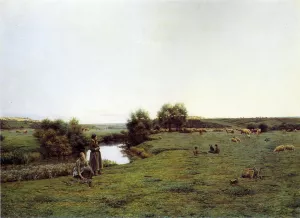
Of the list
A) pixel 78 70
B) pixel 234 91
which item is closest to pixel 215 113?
pixel 234 91

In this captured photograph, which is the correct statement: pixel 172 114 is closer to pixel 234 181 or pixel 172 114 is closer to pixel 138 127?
pixel 138 127

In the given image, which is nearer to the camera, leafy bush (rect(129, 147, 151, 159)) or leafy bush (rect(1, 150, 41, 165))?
leafy bush (rect(1, 150, 41, 165))

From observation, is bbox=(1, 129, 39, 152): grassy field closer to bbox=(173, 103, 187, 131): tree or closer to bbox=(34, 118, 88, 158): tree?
bbox=(34, 118, 88, 158): tree

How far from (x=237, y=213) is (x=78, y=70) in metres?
7.38

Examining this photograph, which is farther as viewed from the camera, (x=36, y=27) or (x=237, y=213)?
(x=36, y=27)

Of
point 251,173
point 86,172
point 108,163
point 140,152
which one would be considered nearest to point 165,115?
point 140,152

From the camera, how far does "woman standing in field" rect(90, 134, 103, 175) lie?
38.4 feet

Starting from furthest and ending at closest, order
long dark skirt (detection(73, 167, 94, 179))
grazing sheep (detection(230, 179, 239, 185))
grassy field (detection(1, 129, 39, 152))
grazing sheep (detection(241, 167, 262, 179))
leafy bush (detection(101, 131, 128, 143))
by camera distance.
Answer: leafy bush (detection(101, 131, 128, 143))
grassy field (detection(1, 129, 39, 152))
long dark skirt (detection(73, 167, 94, 179))
grazing sheep (detection(241, 167, 262, 179))
grazing sheep (detection(230, 179, 239, 185))

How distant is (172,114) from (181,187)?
2.63 m

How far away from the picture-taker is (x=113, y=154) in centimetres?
1223

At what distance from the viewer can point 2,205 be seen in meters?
10.7

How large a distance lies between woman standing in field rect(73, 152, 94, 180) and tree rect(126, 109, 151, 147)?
1912mm

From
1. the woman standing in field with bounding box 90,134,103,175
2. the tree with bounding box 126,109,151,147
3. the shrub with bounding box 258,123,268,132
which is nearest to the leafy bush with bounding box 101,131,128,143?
the tree with bounding box 126,109,151,147

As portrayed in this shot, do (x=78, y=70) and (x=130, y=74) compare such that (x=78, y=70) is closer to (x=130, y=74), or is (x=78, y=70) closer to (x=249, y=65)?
(x=130, y=74)
